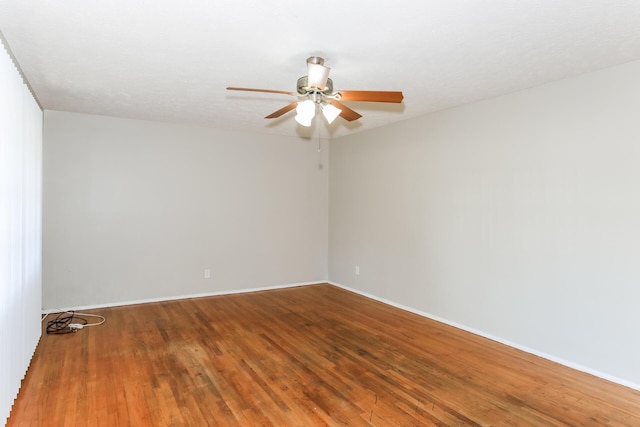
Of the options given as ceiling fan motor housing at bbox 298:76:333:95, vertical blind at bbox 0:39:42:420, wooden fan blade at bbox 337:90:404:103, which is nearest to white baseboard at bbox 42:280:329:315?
vertical blind at bbox 0:39:42:420

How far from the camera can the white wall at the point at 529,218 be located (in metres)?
2.89

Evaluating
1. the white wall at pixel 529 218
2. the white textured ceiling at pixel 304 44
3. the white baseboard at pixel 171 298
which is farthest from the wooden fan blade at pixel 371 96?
the white baseboard at pixel 171 298

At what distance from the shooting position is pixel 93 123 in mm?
4645

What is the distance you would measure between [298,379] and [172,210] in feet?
10.7

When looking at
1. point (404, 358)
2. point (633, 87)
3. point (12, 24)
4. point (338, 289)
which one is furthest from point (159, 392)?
point (633, 87)

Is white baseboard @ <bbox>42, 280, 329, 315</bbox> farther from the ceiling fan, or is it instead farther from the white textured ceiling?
the ceiling fan

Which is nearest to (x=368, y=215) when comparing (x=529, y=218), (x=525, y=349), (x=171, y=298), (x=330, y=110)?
(x=529, y=218)

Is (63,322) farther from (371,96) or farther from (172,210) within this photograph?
(371,96)

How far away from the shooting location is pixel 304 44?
2523mm

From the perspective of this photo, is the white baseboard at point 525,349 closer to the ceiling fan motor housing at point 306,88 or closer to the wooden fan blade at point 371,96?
the wooden fan blade at point 371,96

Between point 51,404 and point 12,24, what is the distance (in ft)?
8.05

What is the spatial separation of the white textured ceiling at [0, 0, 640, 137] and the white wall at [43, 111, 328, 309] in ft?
3.37

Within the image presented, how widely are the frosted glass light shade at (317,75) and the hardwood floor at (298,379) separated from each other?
219 cm

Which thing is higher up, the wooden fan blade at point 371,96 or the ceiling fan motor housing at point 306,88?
the ceiling fan motor housing at point 306,88
